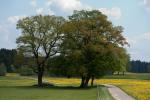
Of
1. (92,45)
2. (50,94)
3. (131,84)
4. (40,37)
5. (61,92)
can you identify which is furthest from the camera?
(131,84)

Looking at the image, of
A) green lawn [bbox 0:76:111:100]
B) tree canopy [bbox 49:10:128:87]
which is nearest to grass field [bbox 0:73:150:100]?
green lawn [bbox 0:76:111:100]

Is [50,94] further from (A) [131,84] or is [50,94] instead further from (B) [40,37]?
(A) [131,84]

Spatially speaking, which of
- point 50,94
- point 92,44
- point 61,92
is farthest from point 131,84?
point 50,94

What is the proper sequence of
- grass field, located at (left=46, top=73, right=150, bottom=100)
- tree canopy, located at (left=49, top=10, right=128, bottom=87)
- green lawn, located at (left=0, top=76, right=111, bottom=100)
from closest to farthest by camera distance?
green lawn, located at (left=0, top=76, right=111, bottom=100), grass field, located at (left=46, top=73, right=150, bottom=100), tree canopy, located at (left=49, top=10, right=128, bottom=87)

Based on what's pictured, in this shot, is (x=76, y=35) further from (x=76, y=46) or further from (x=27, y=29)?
(x=27, y=29)

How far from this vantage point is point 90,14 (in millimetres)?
81875

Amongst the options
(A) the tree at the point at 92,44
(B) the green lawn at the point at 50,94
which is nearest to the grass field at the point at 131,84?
(B) the green lawn at the point at 50,94

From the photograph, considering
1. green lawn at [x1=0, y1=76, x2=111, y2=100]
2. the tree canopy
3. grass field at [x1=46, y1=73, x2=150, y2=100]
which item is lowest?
green lawn at [x1=0, y1=76, x2=111, y2=100]

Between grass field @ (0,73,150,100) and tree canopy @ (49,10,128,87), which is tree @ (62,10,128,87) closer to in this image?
tree canopy @ (49,10,128,87)

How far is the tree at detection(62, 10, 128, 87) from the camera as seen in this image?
7625 cm

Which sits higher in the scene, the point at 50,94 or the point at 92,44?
the point at 92,44

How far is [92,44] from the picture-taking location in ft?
255

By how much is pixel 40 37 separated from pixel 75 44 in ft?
35.0

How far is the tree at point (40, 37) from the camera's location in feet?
282
